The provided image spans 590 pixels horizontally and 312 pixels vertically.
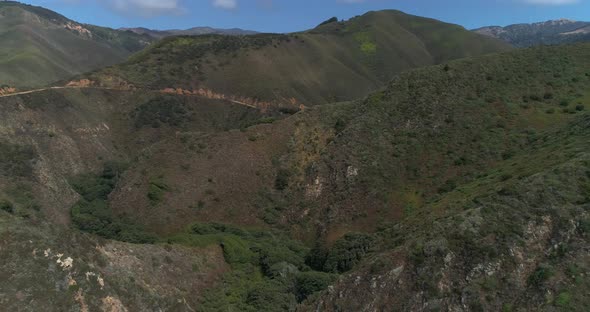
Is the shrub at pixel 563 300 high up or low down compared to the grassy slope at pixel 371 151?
up

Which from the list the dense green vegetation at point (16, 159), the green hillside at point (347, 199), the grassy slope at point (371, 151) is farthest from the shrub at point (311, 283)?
the dense green vegetation at point (16, 159)

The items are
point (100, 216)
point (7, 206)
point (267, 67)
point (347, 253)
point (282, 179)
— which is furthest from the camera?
point (267, 67)

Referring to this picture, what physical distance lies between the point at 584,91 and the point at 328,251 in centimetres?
4084

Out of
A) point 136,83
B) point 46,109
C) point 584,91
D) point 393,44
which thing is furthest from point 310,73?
point 584,91

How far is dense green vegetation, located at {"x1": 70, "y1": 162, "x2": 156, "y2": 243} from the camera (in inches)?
1808

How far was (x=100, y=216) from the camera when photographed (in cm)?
5200

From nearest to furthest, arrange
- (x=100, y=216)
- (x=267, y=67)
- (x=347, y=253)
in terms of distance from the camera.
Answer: (x=347, y=253) < (x=100, y=216) < (x=267, y=67)

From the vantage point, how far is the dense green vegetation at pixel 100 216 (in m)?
45.9

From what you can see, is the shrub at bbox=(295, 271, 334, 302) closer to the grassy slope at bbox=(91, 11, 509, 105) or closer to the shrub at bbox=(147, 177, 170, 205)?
the shrub at bbox=(147, 177, 170, 205)

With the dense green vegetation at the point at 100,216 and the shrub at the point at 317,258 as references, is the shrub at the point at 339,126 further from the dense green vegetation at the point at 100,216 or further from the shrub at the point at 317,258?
the dense green vegetation at the point at 100,216

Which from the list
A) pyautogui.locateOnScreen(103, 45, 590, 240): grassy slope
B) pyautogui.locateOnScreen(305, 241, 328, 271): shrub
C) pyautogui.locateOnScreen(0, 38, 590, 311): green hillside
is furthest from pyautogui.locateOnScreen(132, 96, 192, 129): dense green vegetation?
pyautogui.locateOnScreen(305, 241, 328, 271): shrub

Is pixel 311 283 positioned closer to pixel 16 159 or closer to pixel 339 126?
pixel 339 126

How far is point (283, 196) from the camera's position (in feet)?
181

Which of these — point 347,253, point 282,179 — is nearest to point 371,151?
point 282,179
